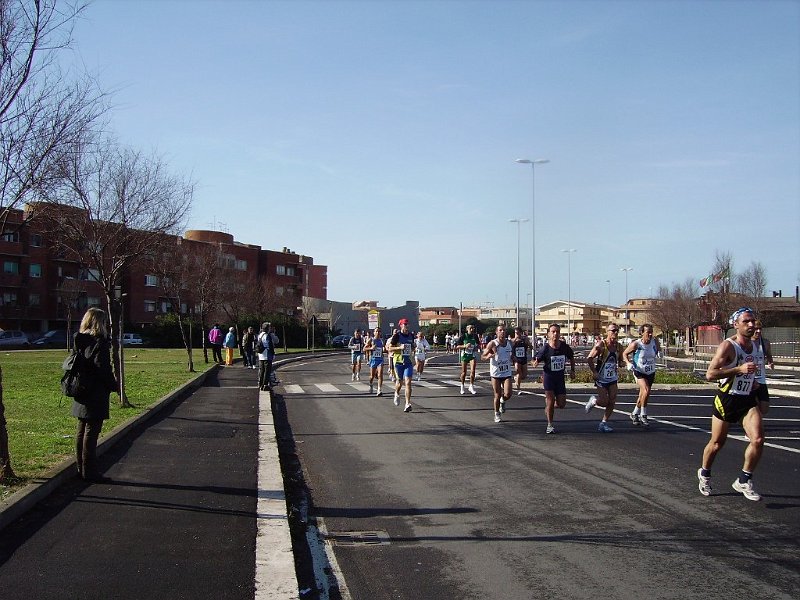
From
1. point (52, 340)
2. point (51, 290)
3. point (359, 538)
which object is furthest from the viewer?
point (51, 290)

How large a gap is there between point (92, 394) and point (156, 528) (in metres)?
2.10

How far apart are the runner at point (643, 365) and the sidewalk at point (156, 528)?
6.62 meters

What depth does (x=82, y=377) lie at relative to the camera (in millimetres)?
7941

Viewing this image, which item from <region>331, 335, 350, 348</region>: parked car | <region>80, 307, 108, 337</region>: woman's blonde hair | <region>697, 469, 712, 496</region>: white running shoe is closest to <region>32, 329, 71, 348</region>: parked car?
<region>331, 335, 350, 348</region>: parked car

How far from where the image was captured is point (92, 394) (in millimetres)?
7945

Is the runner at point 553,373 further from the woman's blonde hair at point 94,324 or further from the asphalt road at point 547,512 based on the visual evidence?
the woman's blonde hair at point 94,324

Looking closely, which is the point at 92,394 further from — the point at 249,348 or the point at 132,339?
the point at 132,339

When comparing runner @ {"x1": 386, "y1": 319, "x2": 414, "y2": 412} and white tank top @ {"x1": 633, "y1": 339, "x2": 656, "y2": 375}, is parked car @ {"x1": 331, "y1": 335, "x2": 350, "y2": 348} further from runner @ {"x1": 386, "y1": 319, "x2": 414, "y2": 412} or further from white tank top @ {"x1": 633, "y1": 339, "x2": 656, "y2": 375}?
white tank top @ {"x1": 633, "y1": 339, "x2": 656, "y2": 375}

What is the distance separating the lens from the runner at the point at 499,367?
14641 mm

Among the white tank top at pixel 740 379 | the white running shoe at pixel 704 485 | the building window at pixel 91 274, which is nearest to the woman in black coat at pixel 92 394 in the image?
the white running shoe at pixel 704 485

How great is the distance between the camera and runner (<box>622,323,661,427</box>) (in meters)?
13.8

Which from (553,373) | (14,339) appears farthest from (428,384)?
(14,339)

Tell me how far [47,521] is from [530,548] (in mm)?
3861

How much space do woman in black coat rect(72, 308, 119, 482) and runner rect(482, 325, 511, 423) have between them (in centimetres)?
795
